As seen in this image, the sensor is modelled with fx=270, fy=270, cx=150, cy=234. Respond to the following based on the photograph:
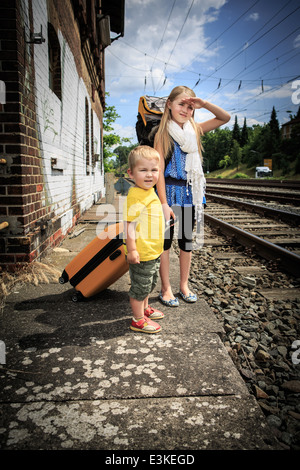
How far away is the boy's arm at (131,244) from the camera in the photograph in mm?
1914

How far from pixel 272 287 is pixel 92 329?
2.28 m

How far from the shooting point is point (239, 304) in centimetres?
287

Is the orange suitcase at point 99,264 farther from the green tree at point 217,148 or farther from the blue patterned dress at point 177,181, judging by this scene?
the green tree at point 217,148

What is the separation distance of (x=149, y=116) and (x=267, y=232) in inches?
164

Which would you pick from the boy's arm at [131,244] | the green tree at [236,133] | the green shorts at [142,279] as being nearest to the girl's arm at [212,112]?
the boy's arm at [131,244]

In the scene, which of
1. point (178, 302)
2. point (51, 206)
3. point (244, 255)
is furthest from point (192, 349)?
point (51, 206)

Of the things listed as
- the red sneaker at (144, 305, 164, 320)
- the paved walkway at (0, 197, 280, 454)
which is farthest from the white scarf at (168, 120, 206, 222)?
the paved walkway at (0, 197, 280, 454)

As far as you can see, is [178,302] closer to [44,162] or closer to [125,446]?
[125,446]

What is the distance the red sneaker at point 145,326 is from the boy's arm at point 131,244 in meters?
0.50

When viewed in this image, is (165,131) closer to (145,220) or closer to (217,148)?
(145,220)

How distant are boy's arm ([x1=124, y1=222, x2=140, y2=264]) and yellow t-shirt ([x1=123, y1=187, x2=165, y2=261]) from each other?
51 millimetres

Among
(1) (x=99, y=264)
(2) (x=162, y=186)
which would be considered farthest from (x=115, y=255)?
(2) (x=162, y=186)

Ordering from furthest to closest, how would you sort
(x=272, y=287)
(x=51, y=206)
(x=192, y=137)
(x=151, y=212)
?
1. (x=51, y=206)
2. (x=272, y=287)
3. (x=192, y=137)
4. (x=151, y=212)
